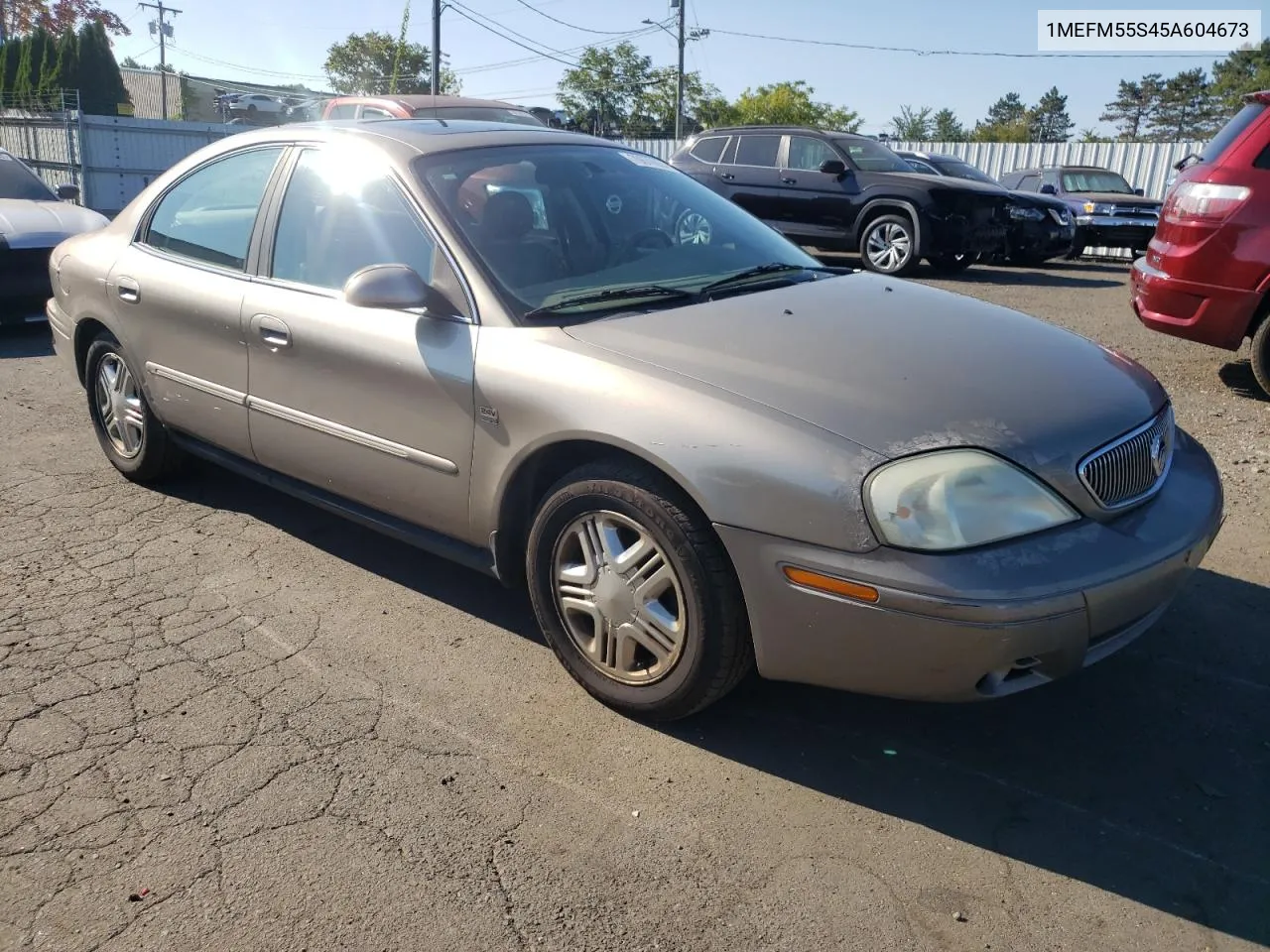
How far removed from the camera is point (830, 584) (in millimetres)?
2508

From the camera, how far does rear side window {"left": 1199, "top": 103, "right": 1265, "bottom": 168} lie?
614cm

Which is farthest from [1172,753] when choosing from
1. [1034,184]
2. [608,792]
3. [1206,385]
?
[1034,184]

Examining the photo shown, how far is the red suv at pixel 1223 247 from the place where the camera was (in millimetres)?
5945

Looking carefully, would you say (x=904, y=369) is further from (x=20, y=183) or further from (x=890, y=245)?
(x=890, y=245)

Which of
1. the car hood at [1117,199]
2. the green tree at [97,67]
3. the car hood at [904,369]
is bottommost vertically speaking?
the car hood at [904,369]

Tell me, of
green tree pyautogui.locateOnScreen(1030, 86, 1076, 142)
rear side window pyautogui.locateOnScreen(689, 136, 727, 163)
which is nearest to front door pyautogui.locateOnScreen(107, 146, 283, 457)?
rear side window pyautogui.locateOnScreen(689, 136, 727, 163)

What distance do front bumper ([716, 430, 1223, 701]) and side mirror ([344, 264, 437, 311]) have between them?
4.12 feet

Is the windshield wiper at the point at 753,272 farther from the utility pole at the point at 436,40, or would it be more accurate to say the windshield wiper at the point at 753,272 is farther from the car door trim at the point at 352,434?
the utility pole at the point at 436,40

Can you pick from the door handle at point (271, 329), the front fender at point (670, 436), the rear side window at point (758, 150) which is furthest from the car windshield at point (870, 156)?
the front fender at point (670, 436)

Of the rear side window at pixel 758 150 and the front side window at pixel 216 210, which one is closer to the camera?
the front side window at pixel 216 210

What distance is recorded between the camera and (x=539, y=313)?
10.4 feet

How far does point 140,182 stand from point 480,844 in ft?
65.8

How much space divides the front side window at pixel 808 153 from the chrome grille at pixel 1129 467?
33.5 feet

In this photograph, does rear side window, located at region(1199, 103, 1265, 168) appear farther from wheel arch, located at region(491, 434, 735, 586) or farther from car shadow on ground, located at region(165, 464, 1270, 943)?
wheel arch, located at region(491, 434, 735, 586)
